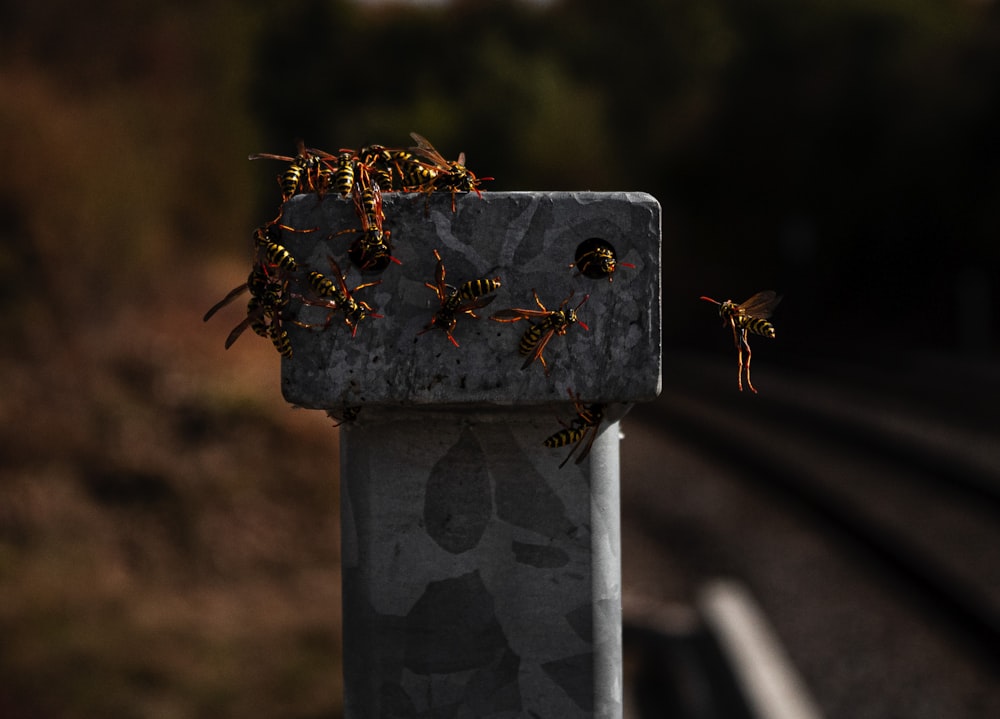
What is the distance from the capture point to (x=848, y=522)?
1125 cm

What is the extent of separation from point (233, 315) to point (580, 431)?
579 inches

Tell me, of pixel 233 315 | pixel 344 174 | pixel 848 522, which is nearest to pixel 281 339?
pixel 344 174

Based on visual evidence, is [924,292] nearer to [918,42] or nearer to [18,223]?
[918,42]

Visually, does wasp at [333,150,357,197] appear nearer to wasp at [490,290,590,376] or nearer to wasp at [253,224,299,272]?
wasp at [253,224,299,272]

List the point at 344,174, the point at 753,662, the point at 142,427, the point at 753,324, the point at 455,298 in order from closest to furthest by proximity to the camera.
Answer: the point at 455,298 → the point at 344,174 → the point at 753,324 → the point at 753,662 → the point at 142,427

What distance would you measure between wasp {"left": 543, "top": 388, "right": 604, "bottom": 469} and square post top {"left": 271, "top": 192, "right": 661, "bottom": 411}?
0.03 m

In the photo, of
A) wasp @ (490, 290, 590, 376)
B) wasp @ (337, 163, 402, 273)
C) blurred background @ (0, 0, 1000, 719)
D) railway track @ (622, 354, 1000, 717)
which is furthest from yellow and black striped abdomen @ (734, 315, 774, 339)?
railway track @ (622, 354, 1000, 717)

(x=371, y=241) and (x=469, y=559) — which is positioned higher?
(x=371, y=241)

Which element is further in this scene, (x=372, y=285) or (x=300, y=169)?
(x=300, y=169)

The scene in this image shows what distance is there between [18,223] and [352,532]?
1212cm

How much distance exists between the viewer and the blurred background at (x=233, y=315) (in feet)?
26.8

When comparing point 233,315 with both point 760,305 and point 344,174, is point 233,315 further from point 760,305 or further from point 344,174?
point 344,174

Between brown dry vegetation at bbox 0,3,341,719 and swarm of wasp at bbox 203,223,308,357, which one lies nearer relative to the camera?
swarm of wasp at bbox 203,223,308,357

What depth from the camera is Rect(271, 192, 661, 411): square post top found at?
1205 mm
